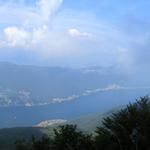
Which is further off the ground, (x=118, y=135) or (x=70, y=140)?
(x=70, y=140)

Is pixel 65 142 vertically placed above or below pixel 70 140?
below

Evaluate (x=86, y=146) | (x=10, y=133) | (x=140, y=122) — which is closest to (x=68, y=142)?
(x=86, y=146)

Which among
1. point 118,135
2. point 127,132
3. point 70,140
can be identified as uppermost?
point 70,140

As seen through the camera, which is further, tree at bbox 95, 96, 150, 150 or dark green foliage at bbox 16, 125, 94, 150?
dark green foliage at bbox 16, 125, 94, 150

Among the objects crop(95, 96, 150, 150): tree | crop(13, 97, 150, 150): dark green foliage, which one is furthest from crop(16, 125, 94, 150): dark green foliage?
crop(95, 96, 150, 150): tree

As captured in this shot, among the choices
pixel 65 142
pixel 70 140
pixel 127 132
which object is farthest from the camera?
pixel 70 140

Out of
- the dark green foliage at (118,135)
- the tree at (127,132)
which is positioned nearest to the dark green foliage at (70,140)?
the dark green foliage at (118,135)

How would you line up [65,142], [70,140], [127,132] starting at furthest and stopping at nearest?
[70,140]
[65,142]
[127,132]

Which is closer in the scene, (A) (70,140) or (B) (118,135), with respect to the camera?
(B) (118,135)

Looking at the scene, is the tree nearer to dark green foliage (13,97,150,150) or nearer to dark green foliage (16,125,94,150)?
dark green foliage (13,97,150,150)

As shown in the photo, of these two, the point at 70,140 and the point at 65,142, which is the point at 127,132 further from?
the point at 65,142

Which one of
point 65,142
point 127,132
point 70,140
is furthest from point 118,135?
A: point 65,142
